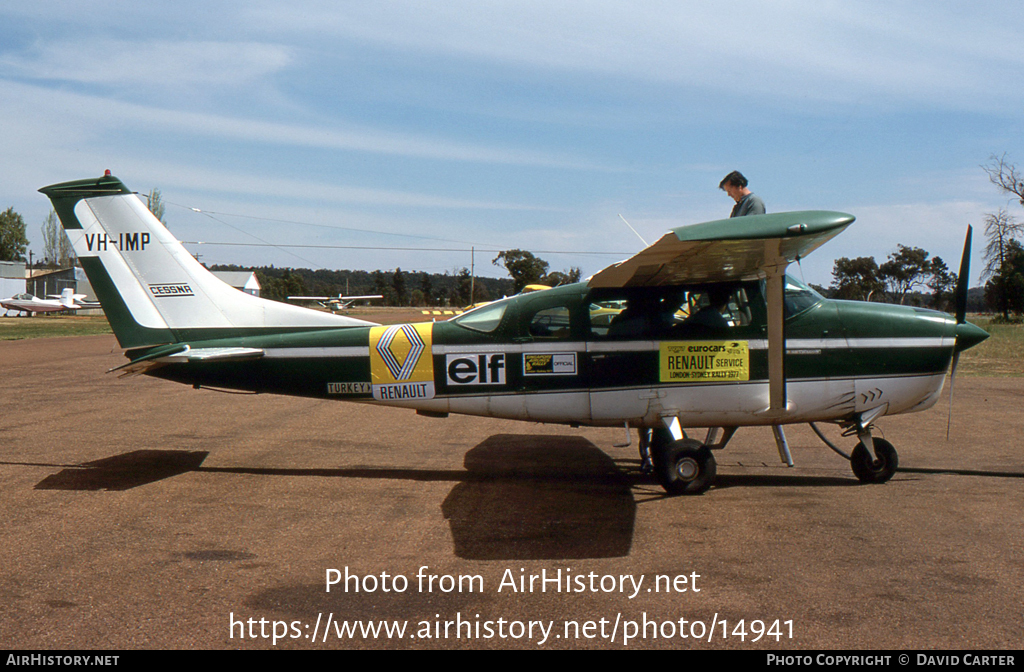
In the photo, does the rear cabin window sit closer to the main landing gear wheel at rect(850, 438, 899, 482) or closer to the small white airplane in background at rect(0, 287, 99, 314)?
the main landing gear wheel at rect(850, 438, 899, 482)

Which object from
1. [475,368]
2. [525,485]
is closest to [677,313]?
[475,368]

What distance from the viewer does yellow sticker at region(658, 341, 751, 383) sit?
23.2 feet

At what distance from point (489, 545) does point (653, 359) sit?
270 centimetres

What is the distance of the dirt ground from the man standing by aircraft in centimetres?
283

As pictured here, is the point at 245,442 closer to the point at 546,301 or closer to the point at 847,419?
the point at 546,301

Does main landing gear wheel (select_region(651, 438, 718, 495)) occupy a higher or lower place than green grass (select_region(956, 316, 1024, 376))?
higher

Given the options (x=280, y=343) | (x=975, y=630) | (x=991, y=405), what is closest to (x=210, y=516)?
(x=280, y=343)

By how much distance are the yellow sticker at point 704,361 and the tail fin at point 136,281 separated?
3333 mm

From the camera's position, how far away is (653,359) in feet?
23.4

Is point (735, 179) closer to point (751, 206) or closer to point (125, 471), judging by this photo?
point (751, 206)

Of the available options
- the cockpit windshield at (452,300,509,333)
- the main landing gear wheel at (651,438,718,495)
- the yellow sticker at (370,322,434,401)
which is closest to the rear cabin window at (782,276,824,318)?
the main landing gear wheel at (651,438,718,495)

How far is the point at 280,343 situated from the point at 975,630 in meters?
6.47

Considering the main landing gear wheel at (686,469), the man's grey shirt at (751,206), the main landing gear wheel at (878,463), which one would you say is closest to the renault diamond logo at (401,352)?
the main landing gear wheel at (686,469)

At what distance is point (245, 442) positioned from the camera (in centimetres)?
949
